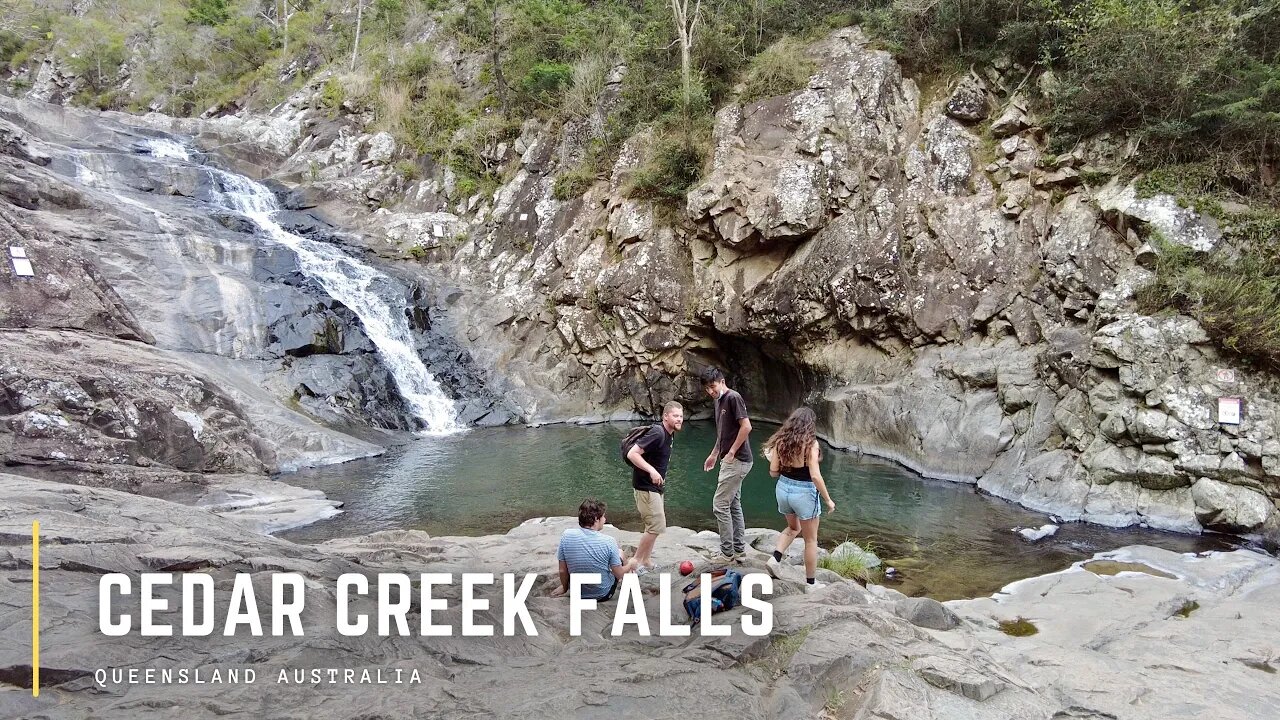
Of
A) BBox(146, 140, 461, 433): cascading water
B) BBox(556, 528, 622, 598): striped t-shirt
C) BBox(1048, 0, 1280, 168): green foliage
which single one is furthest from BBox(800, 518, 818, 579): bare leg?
BBox(146, 140, 461, 433): cascading water

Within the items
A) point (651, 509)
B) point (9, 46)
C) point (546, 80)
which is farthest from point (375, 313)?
point (9, 46)

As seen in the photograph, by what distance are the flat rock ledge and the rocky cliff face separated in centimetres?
606

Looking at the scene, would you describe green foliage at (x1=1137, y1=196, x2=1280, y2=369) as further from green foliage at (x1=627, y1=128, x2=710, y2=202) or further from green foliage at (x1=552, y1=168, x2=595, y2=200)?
green foliage at (x1=552, y1=168, x2=595, y2=200)

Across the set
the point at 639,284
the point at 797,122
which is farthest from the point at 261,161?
the point at 797,122

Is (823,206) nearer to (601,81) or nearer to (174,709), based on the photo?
(601,81)

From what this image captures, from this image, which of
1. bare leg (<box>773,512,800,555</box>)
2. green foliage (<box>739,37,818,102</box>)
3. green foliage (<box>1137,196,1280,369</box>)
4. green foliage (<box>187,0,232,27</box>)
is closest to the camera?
bare leg (<box>773,512,800,555</box>)

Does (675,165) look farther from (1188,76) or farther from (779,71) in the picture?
(1188,76)

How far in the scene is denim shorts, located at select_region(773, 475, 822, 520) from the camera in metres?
6.28

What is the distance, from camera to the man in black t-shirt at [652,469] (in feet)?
21.1

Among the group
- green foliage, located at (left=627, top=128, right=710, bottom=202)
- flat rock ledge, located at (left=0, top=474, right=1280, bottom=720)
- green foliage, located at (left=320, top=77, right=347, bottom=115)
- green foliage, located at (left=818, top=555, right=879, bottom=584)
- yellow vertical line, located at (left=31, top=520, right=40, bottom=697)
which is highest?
green foliage, located at (left=320, top=77, right=347, bottom=115)

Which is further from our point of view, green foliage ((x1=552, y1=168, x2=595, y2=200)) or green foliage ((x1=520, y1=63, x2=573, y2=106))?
green foliage ((x1=520, y1=63, x2=573, y2=106))

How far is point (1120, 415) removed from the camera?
12062mm

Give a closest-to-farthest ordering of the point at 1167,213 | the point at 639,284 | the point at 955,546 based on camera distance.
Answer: the point at 955,546 → the point at 1167,213 → the point at 639,284

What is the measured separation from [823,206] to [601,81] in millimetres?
12002
